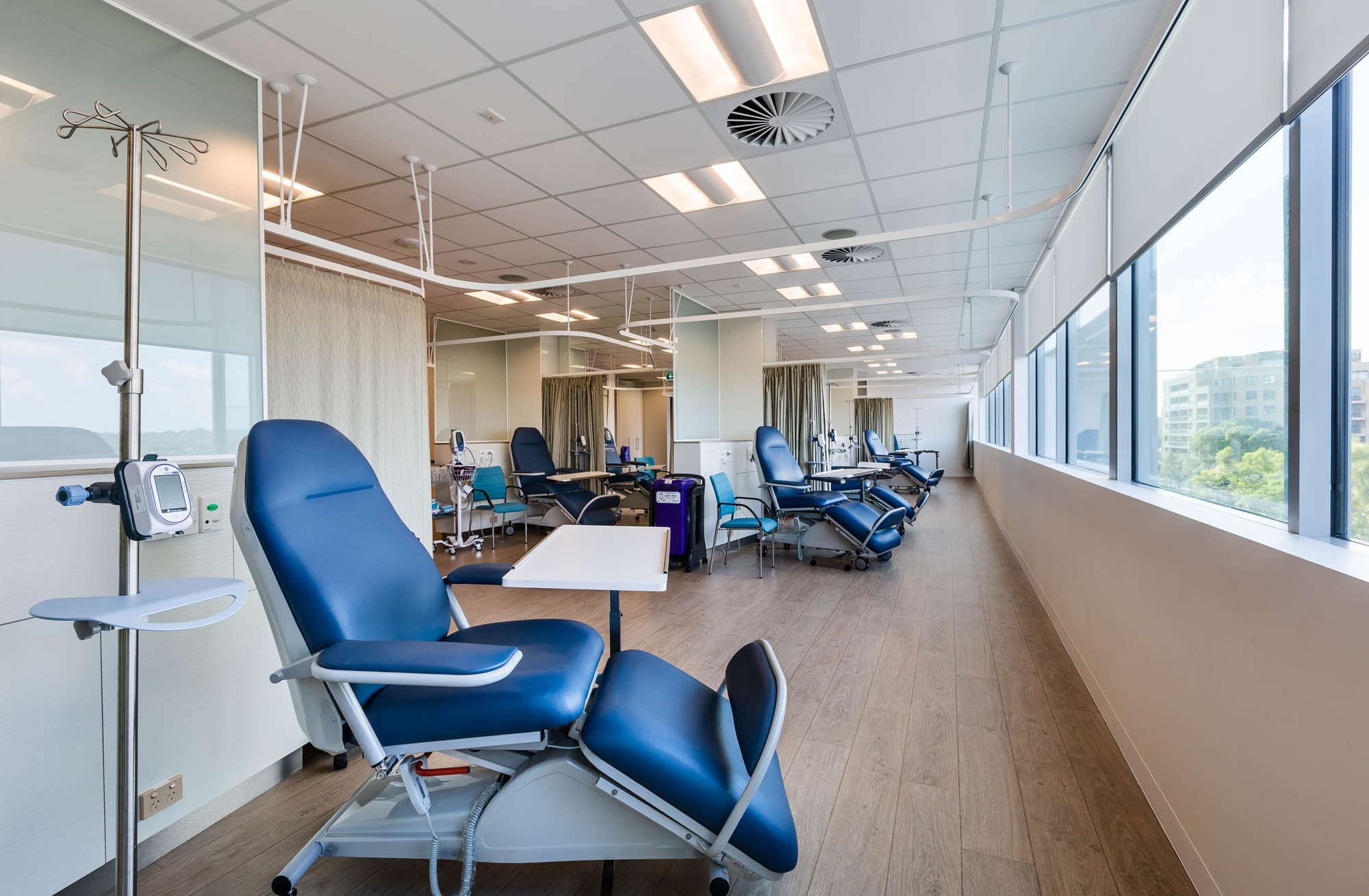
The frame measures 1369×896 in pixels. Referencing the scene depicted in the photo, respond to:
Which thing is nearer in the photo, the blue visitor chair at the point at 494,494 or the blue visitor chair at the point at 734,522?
the blue visitor chair at the point at 734,522

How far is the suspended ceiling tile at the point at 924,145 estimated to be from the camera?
3150mm

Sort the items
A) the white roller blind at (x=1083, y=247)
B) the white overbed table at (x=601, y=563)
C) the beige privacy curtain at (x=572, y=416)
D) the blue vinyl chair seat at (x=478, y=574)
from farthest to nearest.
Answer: the beige privacy curtain at (x=572, y=416) < the white roller blind at (x=1083, y=247) < the blue vinyl chair seat at (x=478, y=574) < the white overbed table at (x=601, y=563)

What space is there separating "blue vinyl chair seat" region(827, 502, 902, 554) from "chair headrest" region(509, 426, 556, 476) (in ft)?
11.7

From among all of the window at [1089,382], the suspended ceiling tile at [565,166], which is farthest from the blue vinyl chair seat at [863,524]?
the suspended ceiling tile at [565,166]

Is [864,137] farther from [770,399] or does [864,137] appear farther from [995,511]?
[995,511]

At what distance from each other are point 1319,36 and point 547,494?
255 inches

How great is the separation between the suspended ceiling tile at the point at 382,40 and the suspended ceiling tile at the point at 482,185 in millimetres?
859

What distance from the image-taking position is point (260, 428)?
143cm

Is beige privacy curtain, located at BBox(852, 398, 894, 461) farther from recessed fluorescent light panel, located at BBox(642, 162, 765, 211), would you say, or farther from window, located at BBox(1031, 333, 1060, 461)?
recessed fluorescent light panel, located at BBox(642, 162, 765, 211)

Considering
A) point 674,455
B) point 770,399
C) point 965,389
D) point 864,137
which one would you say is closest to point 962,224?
point 864,137

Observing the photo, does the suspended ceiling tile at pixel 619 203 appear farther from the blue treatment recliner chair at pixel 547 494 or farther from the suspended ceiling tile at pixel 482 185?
the blue treatment recliner chair at pixel 547 494

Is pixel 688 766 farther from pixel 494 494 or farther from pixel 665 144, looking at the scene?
pixel 494 494

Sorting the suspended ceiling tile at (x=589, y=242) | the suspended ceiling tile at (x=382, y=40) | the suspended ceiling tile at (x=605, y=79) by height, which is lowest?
the suspended ceiling tile at (x=382, y=40)

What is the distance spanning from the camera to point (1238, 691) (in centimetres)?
139
